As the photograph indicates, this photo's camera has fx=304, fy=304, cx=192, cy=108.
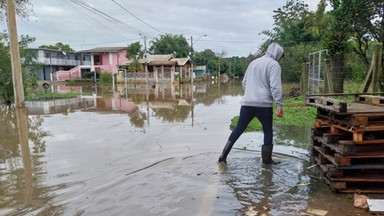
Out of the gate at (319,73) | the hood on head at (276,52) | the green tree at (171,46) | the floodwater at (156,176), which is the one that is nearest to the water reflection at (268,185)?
the floodwater at (156,176)

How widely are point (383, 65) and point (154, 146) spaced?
6.63 meters

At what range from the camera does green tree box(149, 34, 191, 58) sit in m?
57.2

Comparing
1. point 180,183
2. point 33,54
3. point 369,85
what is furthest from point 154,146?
point 33,54

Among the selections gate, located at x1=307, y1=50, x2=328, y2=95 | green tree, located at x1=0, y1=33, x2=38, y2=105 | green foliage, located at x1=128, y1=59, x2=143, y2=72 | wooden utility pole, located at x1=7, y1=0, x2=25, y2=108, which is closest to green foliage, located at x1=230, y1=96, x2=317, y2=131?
gate, located at x1=307, y1=50, x2=328, y2=95

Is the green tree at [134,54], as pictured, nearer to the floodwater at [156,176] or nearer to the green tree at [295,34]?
the green tree at [295,34]

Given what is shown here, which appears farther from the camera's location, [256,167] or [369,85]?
[369,85]

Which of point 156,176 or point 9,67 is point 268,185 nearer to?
point 156,176

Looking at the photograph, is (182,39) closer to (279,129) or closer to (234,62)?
(234,62)

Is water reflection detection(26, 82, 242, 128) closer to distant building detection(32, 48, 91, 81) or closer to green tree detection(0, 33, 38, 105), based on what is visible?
green tree detection(0, 33, 38, 105)

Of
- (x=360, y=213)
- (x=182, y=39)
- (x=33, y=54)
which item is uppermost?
(x=182, y=39)

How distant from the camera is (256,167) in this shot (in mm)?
4688

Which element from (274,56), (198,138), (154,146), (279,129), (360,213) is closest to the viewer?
(360,213)

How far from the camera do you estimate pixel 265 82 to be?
456 centimetres

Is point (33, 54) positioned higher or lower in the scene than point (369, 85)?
higher
